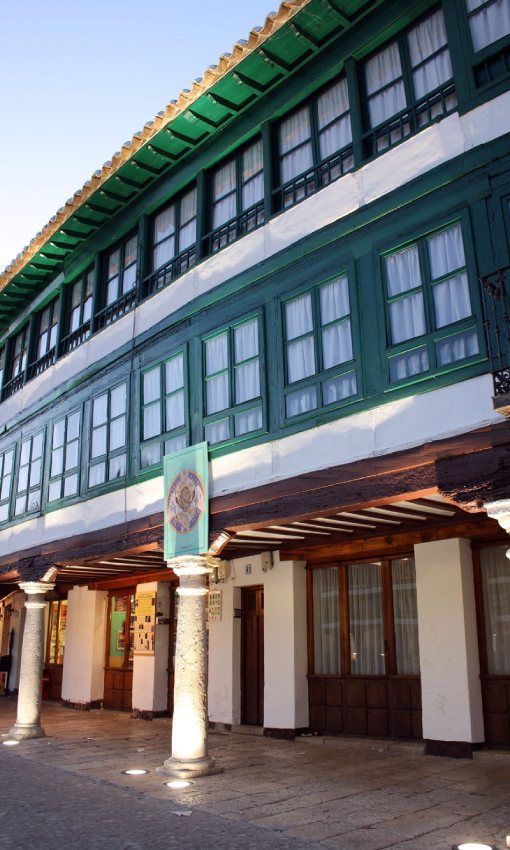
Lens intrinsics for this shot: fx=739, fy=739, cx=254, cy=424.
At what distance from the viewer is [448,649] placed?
9367mm

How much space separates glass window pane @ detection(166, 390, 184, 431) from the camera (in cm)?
1018

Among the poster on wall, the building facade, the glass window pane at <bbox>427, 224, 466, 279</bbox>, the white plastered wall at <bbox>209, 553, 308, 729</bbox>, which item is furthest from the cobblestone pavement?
the glass window pane at <bbox>427, 224, 466, 279</bbox>

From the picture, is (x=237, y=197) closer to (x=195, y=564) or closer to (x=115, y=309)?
(x=115, y=309)

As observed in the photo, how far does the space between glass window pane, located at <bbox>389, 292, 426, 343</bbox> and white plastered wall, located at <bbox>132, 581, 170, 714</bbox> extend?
29.6 ft

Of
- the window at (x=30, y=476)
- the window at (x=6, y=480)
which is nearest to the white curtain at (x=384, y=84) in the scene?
the window at (x=30, y=476)

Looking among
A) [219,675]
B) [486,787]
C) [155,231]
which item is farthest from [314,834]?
[155,231]

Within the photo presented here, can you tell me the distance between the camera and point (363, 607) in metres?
11.1

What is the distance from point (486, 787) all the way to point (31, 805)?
14.8 feet

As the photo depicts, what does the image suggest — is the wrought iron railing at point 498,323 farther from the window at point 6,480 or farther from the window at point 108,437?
the window at point 6,480

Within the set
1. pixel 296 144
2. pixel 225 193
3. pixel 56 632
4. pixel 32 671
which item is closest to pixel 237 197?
pixel 225 193

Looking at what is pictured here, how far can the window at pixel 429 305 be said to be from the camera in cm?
689

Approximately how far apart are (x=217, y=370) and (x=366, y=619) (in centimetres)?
440

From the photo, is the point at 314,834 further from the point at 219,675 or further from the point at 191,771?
the point at 219,675

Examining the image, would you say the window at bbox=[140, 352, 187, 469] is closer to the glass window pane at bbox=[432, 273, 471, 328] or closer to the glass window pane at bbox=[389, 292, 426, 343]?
the glass window pane at bbox=[389, 292, 426, 343]
